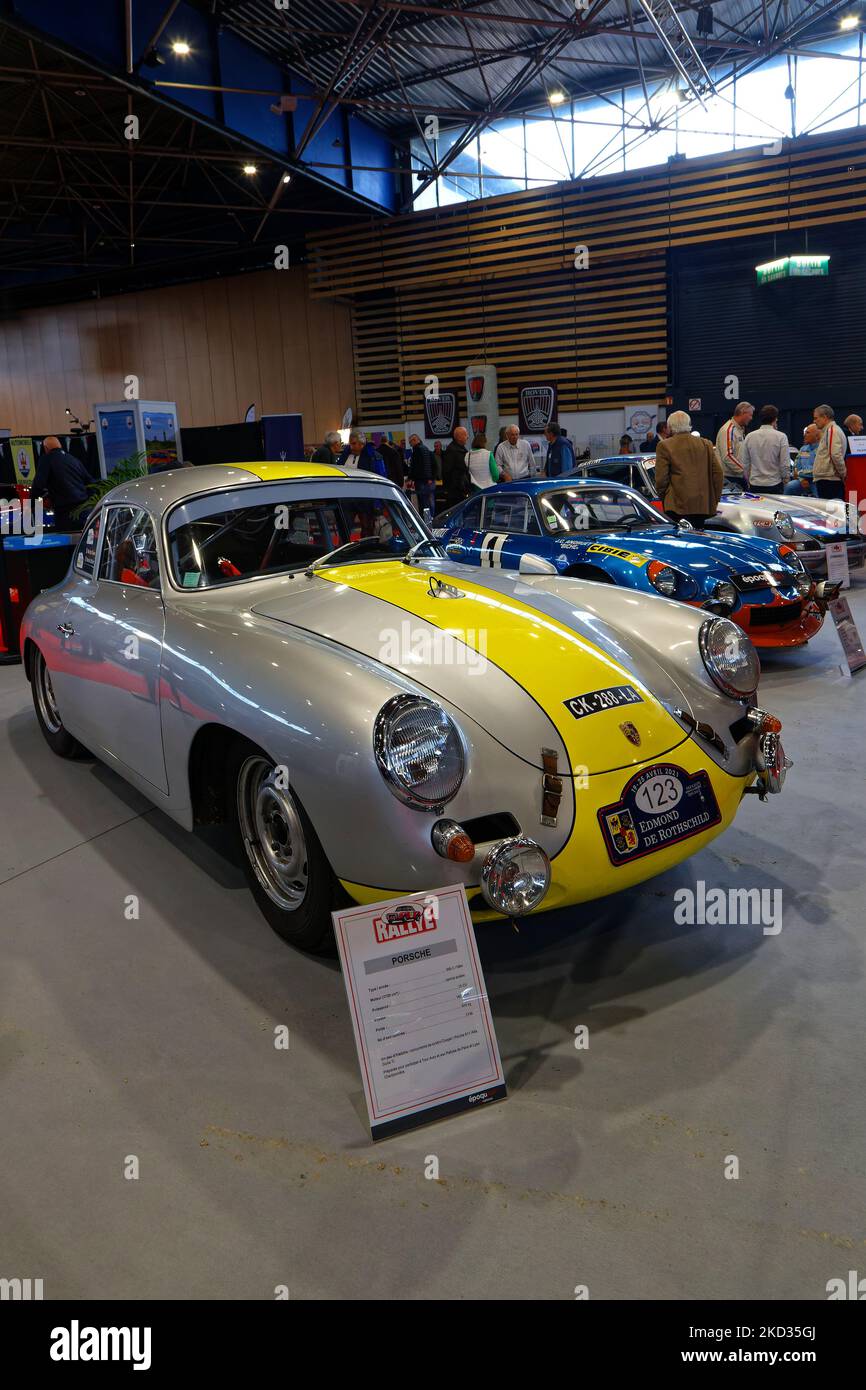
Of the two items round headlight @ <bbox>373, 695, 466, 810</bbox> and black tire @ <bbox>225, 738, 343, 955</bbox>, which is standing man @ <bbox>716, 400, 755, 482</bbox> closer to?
black tire @ <bbox>225, 738, 343, 955</bbox>

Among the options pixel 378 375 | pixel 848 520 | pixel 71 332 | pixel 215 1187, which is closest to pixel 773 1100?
pixel 215 1187

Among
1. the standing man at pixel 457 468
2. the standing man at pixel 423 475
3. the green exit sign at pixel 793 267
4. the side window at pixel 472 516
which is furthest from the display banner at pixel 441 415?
the side window at pixel 472 516

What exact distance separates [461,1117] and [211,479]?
261 cm

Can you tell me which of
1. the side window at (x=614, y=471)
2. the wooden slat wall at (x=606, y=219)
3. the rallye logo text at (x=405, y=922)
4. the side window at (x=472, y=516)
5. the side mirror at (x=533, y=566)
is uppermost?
the wooden slat wall at (x=606, y=219)

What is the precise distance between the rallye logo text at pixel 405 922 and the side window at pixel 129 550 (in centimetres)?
195

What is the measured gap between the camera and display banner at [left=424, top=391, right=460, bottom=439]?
650 inches

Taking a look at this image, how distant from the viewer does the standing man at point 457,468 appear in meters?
10.8

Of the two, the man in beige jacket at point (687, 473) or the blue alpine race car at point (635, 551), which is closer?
the blue alpine race car at point (635, 551)

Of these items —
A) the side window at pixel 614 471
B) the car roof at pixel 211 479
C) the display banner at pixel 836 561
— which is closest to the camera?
the car roof at pixel 211 479

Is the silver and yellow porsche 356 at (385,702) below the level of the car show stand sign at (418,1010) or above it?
above

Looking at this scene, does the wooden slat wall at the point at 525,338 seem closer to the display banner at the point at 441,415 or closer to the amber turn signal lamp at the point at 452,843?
the display banner at the point at 441,415

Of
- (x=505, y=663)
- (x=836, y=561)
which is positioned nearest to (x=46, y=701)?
(x=505, y=663)

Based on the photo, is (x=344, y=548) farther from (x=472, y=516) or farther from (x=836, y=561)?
(x=836, y=561)
